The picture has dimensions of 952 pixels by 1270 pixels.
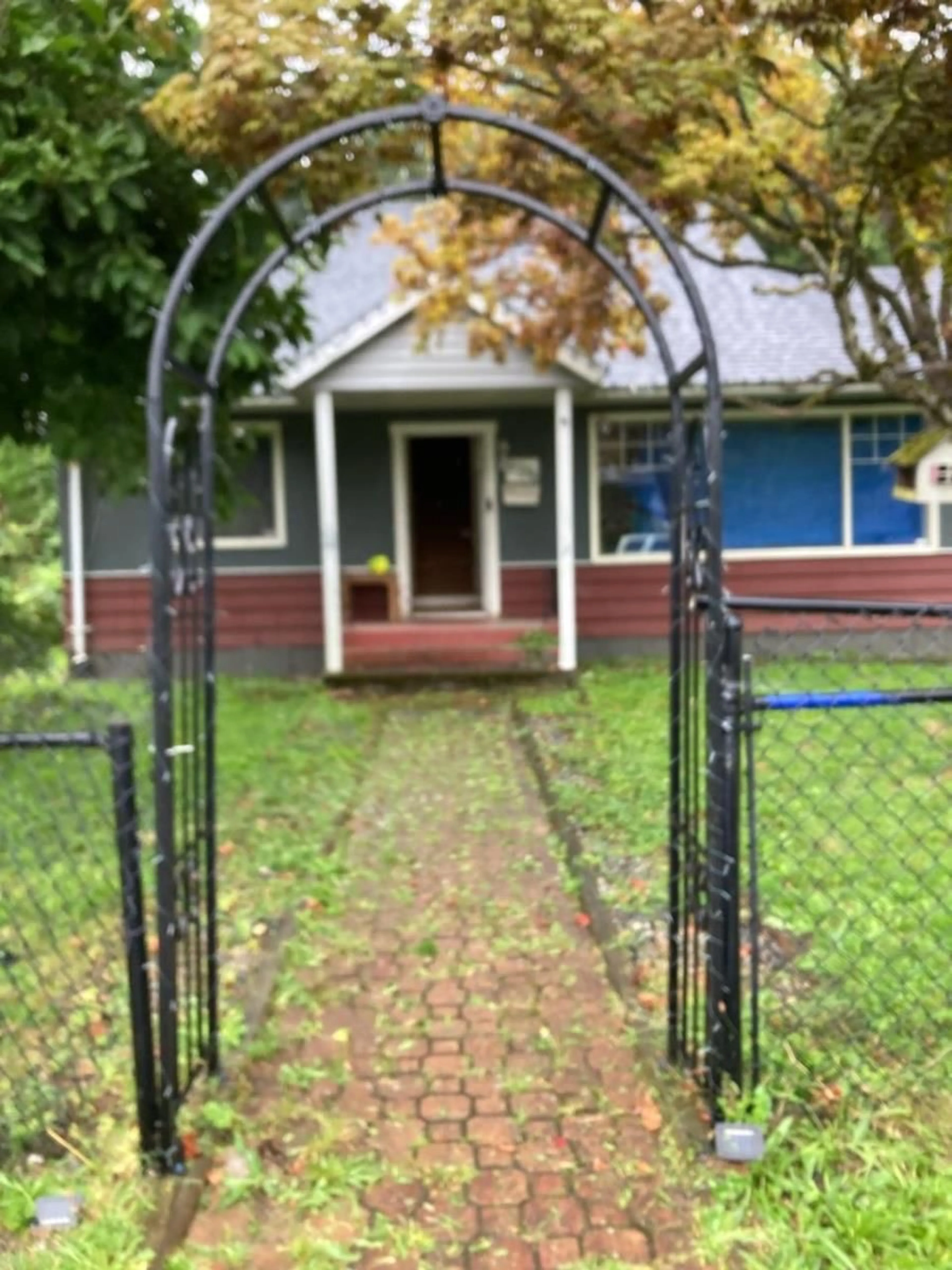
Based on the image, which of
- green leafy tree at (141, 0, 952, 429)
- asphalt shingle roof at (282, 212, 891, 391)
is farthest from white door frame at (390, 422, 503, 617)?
green leafy tree at (141, 0, 952, 429)

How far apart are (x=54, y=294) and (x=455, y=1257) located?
15.1 ft

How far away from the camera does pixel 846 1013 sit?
3.48 meters

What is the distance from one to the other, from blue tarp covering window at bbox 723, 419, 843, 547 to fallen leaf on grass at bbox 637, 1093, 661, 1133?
9.39 metres

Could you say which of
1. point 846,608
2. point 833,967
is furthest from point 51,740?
point 833,967

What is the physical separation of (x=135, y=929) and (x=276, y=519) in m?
9.53

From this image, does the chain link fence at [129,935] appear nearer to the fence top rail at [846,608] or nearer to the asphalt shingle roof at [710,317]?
the fence top rail at [846,608]

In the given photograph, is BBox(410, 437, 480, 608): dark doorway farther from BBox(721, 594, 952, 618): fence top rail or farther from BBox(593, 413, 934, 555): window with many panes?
BBox(721, 594, 952, 618): fence top rail

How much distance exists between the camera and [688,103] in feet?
17.3

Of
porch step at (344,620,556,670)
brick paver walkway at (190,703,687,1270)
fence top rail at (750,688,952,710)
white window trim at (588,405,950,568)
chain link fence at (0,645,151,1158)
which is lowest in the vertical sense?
brick paver walkway at (190,703,687,1270)

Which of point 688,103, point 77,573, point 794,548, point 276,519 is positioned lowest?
point 77,573

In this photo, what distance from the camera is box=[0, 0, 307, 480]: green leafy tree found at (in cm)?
459

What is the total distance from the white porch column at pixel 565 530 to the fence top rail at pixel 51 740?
820 cm

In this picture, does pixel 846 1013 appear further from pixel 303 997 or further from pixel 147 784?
pixel 147 784

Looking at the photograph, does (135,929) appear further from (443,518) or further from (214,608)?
(443,518)
